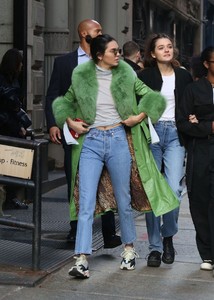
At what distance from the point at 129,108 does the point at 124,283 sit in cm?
130

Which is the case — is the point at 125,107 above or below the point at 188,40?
below

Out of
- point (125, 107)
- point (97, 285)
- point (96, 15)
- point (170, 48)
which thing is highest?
point (96, 15)

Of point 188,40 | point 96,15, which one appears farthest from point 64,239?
point 188,40

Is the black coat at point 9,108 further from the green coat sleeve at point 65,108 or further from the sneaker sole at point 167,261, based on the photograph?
the sneaker sole at point 167,261

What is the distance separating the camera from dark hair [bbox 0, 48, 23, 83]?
1023 cm

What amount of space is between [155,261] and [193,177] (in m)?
0.73

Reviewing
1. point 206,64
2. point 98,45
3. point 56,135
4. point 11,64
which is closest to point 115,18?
point 11,64

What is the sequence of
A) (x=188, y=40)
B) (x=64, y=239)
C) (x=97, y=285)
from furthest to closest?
(x=188, y=40)
(x=64, y=239)
(x=97, y=285)

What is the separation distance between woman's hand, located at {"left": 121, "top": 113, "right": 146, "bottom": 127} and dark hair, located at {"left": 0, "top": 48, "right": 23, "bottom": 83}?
3.37 meters

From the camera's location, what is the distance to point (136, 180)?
23.9ft

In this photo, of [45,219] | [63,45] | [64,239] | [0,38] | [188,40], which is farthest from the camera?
[188,40]

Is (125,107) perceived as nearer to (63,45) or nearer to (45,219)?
(45,219)

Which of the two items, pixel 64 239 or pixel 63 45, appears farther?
pixel 63 45

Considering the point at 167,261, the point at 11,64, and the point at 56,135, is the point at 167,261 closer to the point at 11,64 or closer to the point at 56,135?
the point at 56,135
